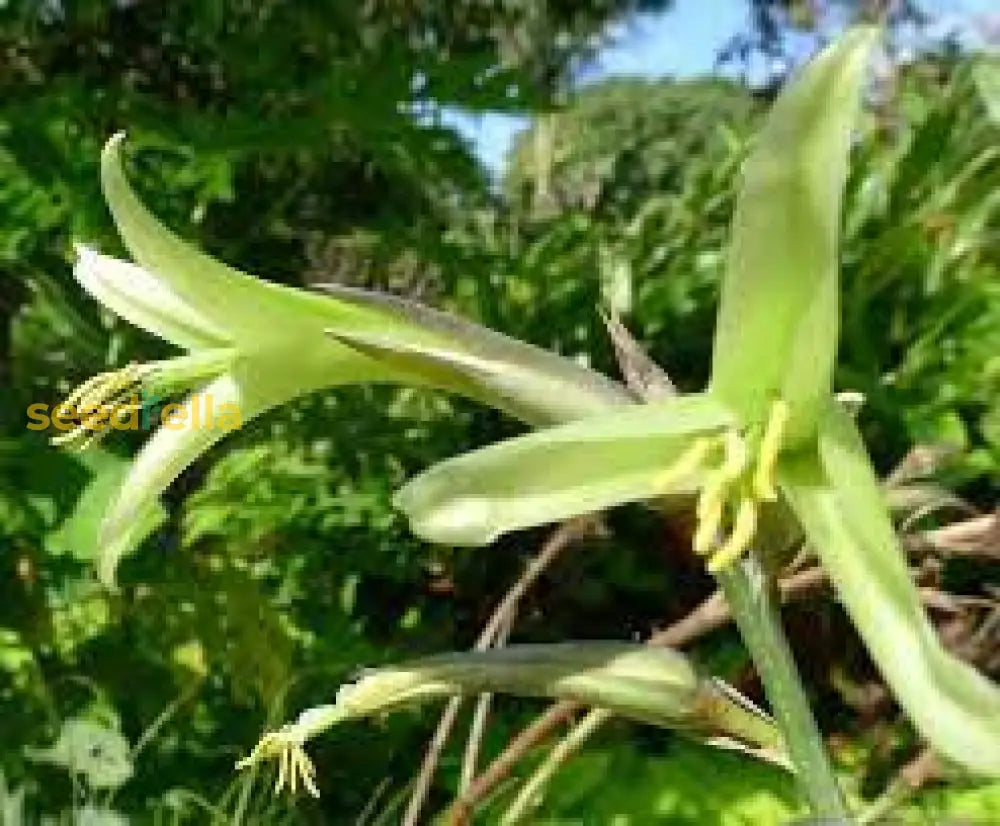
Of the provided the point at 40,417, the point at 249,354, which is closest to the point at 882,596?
the point at 249,354

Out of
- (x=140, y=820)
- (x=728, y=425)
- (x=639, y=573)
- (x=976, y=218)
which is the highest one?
(x=976, y=218)

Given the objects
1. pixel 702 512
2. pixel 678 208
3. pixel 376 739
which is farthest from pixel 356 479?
pixel 702 512

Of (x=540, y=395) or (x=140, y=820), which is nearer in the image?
(x=540, y=395)

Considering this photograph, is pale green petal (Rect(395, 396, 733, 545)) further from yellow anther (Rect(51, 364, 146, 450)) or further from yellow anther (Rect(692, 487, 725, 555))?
yellow anther (Rect(51, 364, 146, 450))

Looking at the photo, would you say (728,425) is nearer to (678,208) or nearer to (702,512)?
(702,512)

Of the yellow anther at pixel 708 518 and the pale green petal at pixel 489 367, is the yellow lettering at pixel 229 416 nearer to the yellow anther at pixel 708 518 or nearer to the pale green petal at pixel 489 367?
the pale green petal at pixel 489 367

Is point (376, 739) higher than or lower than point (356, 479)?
lower

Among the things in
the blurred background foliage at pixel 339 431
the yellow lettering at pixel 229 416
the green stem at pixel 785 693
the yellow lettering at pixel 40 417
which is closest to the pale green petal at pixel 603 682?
the green stem at pixel 785 693

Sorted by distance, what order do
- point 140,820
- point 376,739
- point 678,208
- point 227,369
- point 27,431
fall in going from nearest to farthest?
point 227,369 < point 140,820 < point 27,431 < point 376,739 < point 678,208
